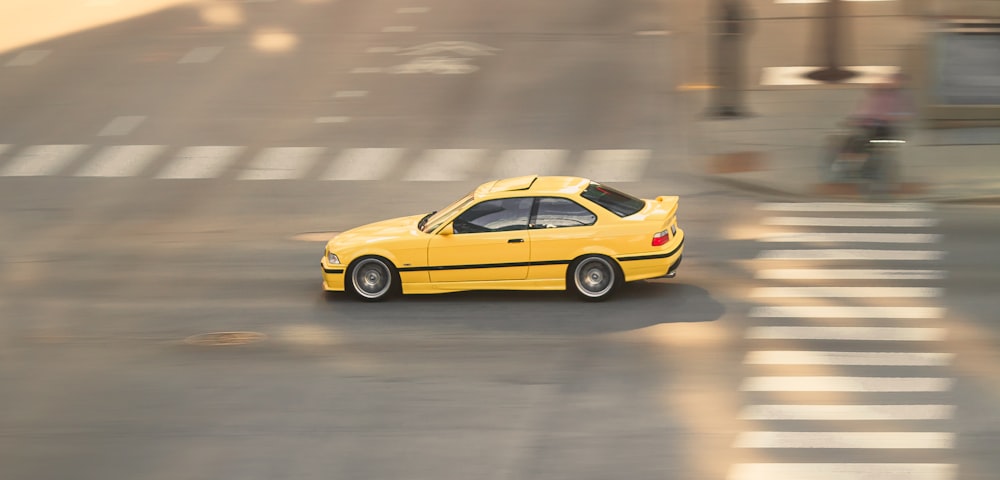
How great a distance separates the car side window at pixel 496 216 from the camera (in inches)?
627

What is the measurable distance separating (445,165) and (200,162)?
457 centimetres

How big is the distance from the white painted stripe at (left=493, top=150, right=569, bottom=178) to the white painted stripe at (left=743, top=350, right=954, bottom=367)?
958cm

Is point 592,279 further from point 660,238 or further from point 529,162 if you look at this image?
point 529,162

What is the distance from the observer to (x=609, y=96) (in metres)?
27.6

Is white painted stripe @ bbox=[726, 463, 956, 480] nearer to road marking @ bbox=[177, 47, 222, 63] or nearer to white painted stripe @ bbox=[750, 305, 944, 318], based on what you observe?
white painted stripe @ bbox=[750, 305, 944, 318]

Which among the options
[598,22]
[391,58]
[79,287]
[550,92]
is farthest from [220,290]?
[598,22]

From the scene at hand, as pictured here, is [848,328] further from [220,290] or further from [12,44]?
[12,44]

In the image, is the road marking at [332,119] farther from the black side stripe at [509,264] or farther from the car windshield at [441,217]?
the black side stripe at [509,264]

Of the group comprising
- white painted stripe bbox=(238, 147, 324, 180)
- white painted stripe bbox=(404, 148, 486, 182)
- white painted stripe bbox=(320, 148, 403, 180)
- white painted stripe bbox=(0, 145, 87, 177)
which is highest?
white painted stripe bbox=(0, 145, 87, 177)

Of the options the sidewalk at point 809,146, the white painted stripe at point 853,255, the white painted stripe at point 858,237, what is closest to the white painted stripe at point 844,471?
the white painted stripe at point 853,255

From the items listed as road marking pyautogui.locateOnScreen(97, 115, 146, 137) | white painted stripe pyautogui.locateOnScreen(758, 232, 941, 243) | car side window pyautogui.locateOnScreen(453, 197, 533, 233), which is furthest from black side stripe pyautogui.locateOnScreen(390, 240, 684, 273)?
road marking pyautogui.locateOnScreen(97, 115, 146, 137)

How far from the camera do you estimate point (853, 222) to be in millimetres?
19344

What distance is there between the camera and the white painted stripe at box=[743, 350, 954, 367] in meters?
13.5

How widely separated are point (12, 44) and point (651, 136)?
17.2 metres
